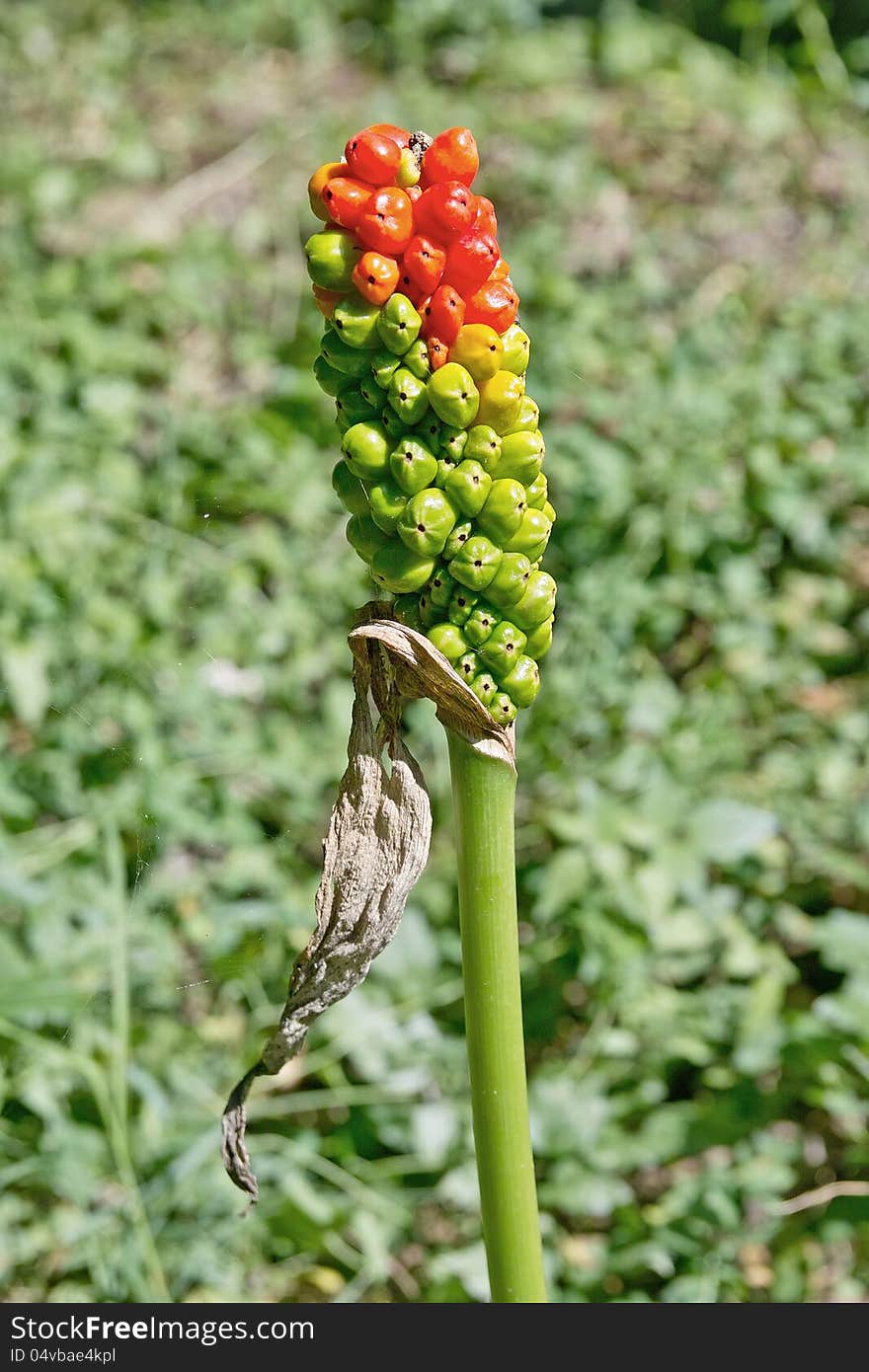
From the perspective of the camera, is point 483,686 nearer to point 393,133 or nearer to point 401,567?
point 401,567

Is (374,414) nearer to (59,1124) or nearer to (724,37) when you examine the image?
(59,1124)

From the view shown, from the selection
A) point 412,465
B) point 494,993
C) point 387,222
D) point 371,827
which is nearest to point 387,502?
point 412,465

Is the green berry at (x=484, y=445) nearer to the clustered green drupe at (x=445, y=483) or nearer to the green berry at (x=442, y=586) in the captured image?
the clustered green drupe at (x=445, y=483)

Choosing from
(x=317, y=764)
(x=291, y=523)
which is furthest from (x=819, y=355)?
(x=317, y=764)

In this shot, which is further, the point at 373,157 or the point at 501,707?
the point at 501,707

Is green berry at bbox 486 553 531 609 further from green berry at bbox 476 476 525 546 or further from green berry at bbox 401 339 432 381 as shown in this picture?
green berry at bbox 401 339 432 381
